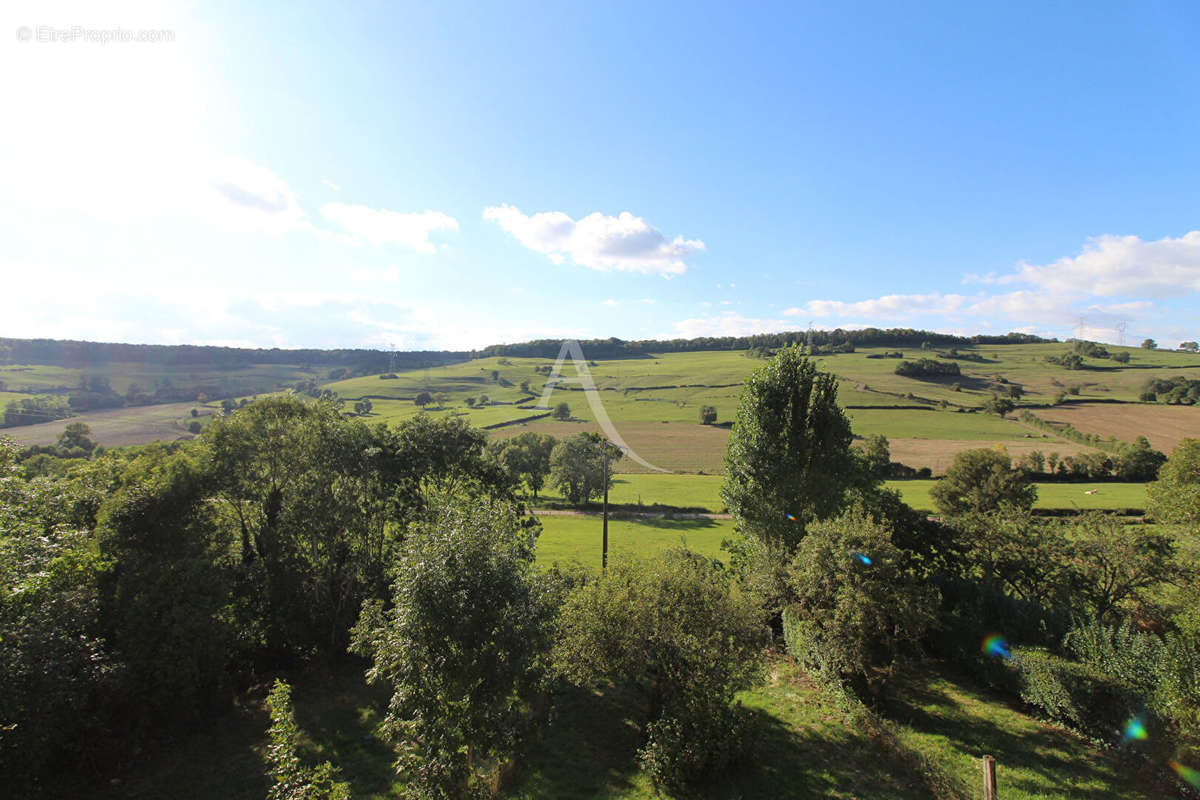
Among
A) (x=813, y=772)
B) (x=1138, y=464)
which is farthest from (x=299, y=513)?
(x=1138, y=464)

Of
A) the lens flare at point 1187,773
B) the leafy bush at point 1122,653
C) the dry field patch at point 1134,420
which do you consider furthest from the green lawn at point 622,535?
the dry field patch at point 1134,420

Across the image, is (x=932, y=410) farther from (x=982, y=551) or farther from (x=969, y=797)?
(x=969, y=797)

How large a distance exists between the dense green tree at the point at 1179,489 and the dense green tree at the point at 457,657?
39918mm

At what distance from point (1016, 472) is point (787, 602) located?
136 ft

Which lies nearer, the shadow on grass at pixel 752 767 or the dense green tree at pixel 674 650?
the shadow on grass at pixel 752 767

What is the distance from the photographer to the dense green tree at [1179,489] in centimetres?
2947

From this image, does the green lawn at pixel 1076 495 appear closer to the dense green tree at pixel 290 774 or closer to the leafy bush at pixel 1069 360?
the dense green tree at pixel 290 774

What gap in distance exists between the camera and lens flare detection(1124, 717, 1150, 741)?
39.2 ft

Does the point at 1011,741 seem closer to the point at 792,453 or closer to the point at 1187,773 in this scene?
the point at 1187,773

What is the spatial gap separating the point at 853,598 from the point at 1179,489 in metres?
36.2

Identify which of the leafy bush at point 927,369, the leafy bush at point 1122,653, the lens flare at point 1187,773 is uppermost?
the leafy bush at point 927,369

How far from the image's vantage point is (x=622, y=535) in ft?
145

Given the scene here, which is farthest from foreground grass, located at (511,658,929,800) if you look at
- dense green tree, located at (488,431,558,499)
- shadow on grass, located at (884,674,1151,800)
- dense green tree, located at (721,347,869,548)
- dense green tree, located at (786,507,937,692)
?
dense green tree, located at (488,431,558,499)

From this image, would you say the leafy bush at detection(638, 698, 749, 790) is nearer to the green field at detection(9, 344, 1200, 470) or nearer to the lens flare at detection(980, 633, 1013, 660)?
the lens flare at detection(980, 633, 1013, 660)
